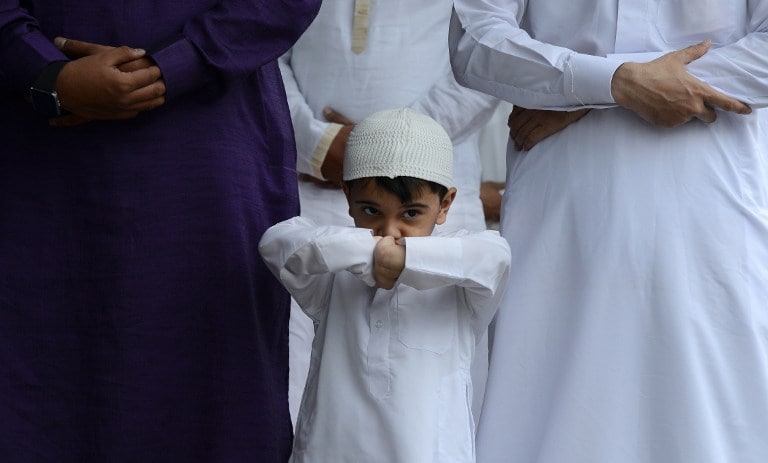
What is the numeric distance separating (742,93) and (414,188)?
93 cm

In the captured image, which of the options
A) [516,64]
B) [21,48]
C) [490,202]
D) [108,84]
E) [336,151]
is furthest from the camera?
[490,202]

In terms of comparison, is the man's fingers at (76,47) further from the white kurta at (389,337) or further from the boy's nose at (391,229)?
the boy's nose at (391,229)

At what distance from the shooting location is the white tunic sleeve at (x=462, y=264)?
3771 millimetres

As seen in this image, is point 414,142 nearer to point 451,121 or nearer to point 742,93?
point 742,93

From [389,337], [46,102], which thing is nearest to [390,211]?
[389,337]

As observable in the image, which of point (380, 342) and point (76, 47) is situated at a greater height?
point (76, 47)

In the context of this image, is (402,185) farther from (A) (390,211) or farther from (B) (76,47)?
(B) (76,47)

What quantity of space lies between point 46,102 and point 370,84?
1.85 m

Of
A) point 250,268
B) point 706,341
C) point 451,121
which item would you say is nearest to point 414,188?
point 250,268

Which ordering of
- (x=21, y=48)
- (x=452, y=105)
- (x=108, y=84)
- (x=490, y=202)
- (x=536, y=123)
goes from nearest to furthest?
1. (x=108, y=84)
2. (x=21, y=48)
3. (x=536, y=123)
4. (x=452, y=105)
5. (x=490, y=202)

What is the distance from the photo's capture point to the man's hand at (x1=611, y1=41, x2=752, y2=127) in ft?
13.4

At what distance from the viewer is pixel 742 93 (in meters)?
4.15

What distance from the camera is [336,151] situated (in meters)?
5.46

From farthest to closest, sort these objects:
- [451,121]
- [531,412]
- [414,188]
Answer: [451,121] → [531,412] → [414,188]
